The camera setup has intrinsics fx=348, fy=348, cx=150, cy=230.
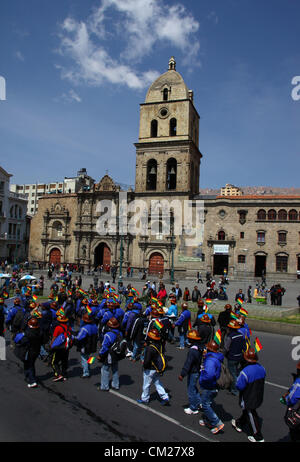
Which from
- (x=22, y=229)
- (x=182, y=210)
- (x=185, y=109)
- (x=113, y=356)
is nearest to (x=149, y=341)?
(x=113, y=356)

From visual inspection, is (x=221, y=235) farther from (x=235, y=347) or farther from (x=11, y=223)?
(x=235, y=347)

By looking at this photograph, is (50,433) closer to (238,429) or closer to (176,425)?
(176,425)

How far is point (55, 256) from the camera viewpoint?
4828 cm

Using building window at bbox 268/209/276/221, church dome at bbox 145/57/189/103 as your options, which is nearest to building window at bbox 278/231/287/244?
building window at bbox 268/209/276/221

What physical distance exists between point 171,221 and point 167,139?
34.0 ft

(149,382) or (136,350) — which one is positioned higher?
(149,382)

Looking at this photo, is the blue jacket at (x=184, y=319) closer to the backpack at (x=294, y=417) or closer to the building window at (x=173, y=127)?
the backpack at (x=294, y=417)

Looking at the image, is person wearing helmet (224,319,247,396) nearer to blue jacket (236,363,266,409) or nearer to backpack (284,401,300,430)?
blue jacket (236,363,266,409)

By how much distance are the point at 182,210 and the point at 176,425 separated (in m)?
36.0

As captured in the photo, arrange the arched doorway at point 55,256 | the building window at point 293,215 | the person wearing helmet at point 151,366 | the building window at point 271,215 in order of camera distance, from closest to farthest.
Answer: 1. the person wearing helmet at point 151,366
2. the building window at point 293,215
3. the building window at point 271,215
4. the arched doorway at point 55,256

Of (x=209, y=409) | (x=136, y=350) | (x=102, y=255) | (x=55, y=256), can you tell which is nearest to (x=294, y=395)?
(x=209, y=409)

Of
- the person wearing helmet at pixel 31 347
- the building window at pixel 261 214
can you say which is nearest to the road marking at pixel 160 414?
the person wearing helmet at pixel 31 347

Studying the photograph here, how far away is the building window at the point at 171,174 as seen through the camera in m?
43.9

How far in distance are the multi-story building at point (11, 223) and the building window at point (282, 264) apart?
3468 cm
